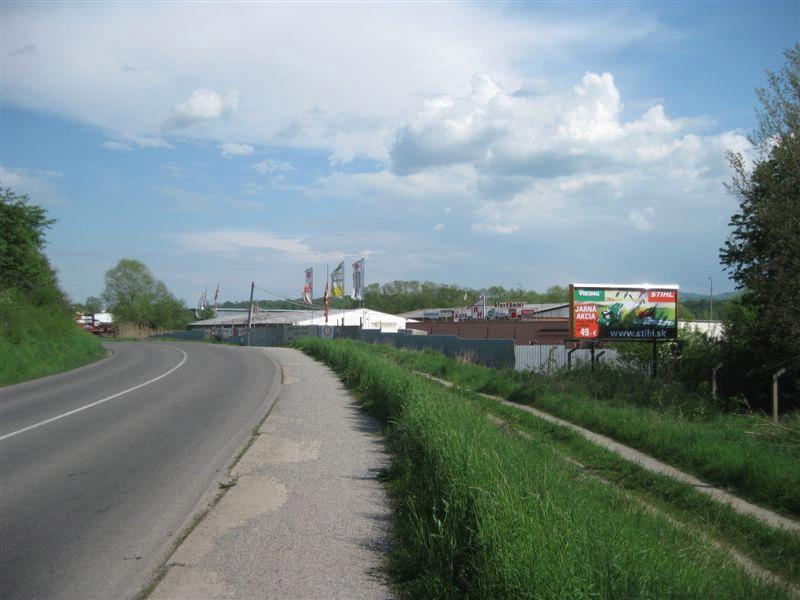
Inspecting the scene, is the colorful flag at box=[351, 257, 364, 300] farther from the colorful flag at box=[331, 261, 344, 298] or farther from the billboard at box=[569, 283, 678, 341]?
the billboard at box=[569, 283, 678, 341]

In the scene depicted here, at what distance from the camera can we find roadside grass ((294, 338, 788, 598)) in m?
3.88

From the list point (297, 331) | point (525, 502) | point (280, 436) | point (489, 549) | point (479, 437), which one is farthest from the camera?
point (297, 331)

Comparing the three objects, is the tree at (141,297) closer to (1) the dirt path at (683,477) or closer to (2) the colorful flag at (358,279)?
(2) the colorful flag at (358,279)

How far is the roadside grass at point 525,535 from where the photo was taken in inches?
153

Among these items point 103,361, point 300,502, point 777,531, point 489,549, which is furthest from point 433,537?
point 103,361

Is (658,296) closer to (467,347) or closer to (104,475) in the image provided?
(467,347)

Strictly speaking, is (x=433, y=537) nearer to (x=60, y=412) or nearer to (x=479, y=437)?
(x=479, y=437)

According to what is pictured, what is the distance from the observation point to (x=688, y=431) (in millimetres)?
10742

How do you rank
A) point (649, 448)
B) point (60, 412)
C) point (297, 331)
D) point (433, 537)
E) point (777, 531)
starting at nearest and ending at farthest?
point (433, 537)
point (777, 531)
point (649, 448)
point (60, 412)
point (297, 331)

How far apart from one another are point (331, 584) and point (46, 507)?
13.2 ft

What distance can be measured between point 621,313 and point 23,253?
93.0 feet

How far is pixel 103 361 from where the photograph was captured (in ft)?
114

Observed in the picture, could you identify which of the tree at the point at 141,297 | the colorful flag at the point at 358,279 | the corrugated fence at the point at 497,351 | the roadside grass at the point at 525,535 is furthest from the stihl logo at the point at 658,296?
the tree at the point at 141,297

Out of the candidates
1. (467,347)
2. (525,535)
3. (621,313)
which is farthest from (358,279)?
(525,535)
